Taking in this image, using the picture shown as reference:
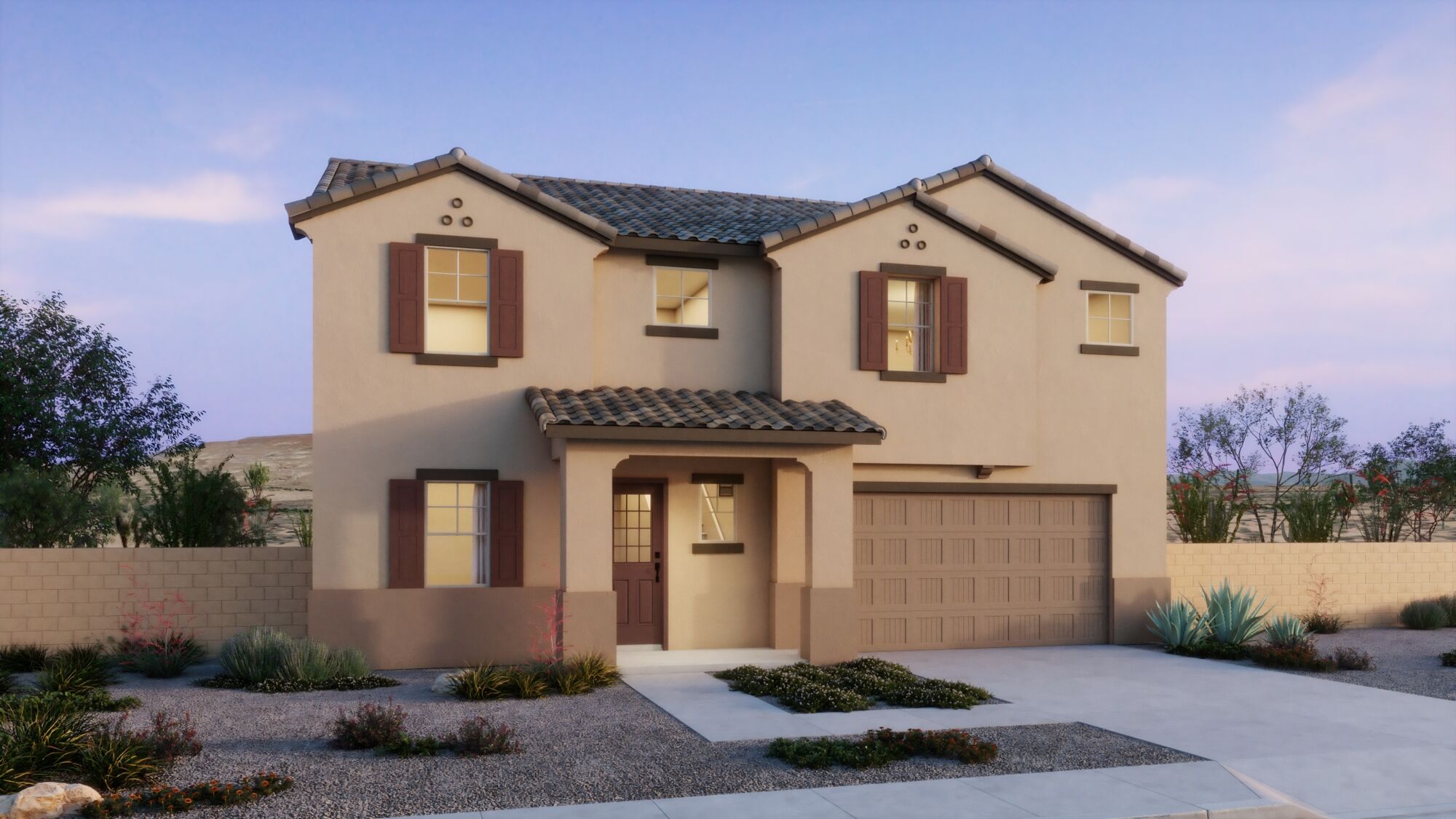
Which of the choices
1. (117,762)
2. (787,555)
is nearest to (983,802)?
(117,762)

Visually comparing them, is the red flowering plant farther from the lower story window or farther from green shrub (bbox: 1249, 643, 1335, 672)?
green shrub (bbox: 1249, 643, 1335, 672)

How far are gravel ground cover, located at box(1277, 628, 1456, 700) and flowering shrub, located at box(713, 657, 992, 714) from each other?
5.09 m

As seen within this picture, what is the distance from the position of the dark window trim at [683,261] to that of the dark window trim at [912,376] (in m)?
2.80

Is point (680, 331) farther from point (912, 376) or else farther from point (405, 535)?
point (405, 535)

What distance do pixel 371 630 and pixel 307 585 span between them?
147 centimetres

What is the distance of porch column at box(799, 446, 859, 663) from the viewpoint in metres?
14.8

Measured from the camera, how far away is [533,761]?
907 centimetres

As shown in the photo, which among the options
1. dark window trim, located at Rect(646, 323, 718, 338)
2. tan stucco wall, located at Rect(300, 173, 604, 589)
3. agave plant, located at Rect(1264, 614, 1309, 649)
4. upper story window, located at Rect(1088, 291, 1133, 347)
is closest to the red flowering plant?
tan stucco wall, located at Rect(300, 173, 604, 589)


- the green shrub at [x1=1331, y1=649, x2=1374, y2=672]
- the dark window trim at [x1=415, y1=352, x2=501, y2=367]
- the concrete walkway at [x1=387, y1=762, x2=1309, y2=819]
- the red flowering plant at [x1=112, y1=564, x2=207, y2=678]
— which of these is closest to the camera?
the concrete walkway at [x1=387, y1=762, x2=1309, y2=819]

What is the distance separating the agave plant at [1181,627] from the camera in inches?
655

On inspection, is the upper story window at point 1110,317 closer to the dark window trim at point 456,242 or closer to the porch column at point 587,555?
the porch column at point 587,555

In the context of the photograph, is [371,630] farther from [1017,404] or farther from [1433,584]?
[1433,584]

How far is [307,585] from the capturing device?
15.3 meters

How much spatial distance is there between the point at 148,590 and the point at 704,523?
23.8ft
